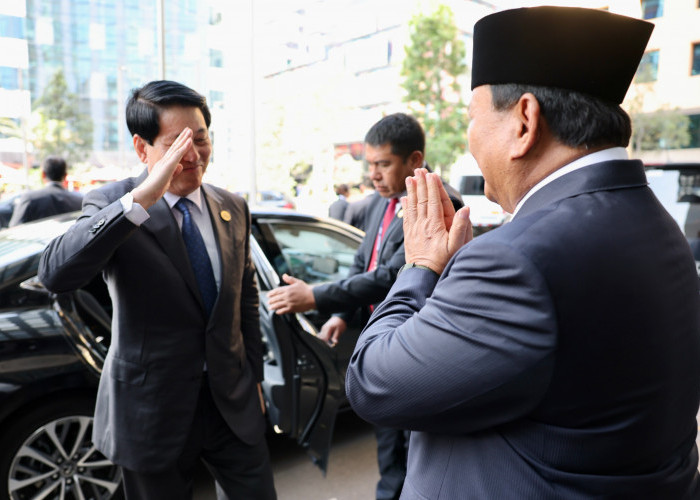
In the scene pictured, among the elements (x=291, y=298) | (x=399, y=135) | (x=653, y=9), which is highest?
(x=653, y=9)

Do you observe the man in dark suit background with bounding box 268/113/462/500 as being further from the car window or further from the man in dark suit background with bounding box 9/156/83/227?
the man in dark suit background with bounding box 9/156/83/227

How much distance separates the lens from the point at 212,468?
2014 mm

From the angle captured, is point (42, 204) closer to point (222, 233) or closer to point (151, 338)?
point (222, 233)

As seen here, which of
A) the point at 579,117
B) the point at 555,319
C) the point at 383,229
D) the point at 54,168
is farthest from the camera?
the point at 54,168

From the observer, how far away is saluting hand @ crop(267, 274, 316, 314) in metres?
2.51

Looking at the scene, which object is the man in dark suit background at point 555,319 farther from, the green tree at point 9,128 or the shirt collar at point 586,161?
the green tree at point 9,128

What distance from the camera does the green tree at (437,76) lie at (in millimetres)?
23205

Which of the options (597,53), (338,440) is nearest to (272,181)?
(338,440)

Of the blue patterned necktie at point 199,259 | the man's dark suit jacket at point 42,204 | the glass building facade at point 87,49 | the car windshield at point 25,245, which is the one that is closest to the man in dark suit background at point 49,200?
the man's dark suit jacket at point 42,204

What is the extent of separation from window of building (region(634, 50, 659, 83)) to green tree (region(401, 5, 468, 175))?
22.3 ft

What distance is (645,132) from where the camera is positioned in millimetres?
23047

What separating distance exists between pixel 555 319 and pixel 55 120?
94.6ft

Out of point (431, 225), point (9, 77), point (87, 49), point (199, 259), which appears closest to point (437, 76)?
point (199, 259)

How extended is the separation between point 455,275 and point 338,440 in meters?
3.11
